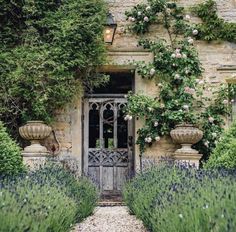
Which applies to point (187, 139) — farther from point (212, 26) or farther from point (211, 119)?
point (212, 26)

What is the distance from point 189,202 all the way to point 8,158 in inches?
113

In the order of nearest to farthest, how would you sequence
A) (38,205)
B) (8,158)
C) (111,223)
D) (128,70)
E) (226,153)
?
(38,205)
(8,158)
(111,223)
(226,153)
(128,70)

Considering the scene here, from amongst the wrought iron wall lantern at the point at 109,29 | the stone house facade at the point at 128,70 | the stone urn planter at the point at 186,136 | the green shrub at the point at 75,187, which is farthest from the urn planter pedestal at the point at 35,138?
the stone urn planter at the point at 186,136

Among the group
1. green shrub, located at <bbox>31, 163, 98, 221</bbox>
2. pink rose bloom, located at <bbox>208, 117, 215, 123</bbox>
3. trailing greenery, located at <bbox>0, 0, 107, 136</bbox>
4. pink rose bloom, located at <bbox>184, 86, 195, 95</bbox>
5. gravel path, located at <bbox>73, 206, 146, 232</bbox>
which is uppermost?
trailing greenery, located at <bbox>0, 0, 107, 136</bbox>

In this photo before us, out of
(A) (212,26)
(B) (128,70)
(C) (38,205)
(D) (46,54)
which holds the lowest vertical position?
(C) (38,205)

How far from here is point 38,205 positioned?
3729 millimetres

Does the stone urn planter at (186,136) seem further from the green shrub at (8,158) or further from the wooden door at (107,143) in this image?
the green shrub at (8,158)

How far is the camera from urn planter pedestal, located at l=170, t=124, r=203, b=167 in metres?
8.61

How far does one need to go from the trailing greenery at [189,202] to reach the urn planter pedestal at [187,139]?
289cm

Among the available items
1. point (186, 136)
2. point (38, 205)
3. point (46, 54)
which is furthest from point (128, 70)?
point (38, 205)

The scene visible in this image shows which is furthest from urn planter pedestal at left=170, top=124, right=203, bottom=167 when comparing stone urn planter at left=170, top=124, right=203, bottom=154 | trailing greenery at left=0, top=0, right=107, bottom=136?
trailing greenery at left=0, top=0, right=107, bottom=136

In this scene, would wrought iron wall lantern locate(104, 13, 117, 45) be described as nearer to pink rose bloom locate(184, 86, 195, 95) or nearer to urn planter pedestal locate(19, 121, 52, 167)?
pink rose bloom locate(184, 86, 195, 95)

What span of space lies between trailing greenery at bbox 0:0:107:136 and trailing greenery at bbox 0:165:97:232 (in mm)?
2893

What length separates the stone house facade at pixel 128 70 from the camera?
9.16 m
